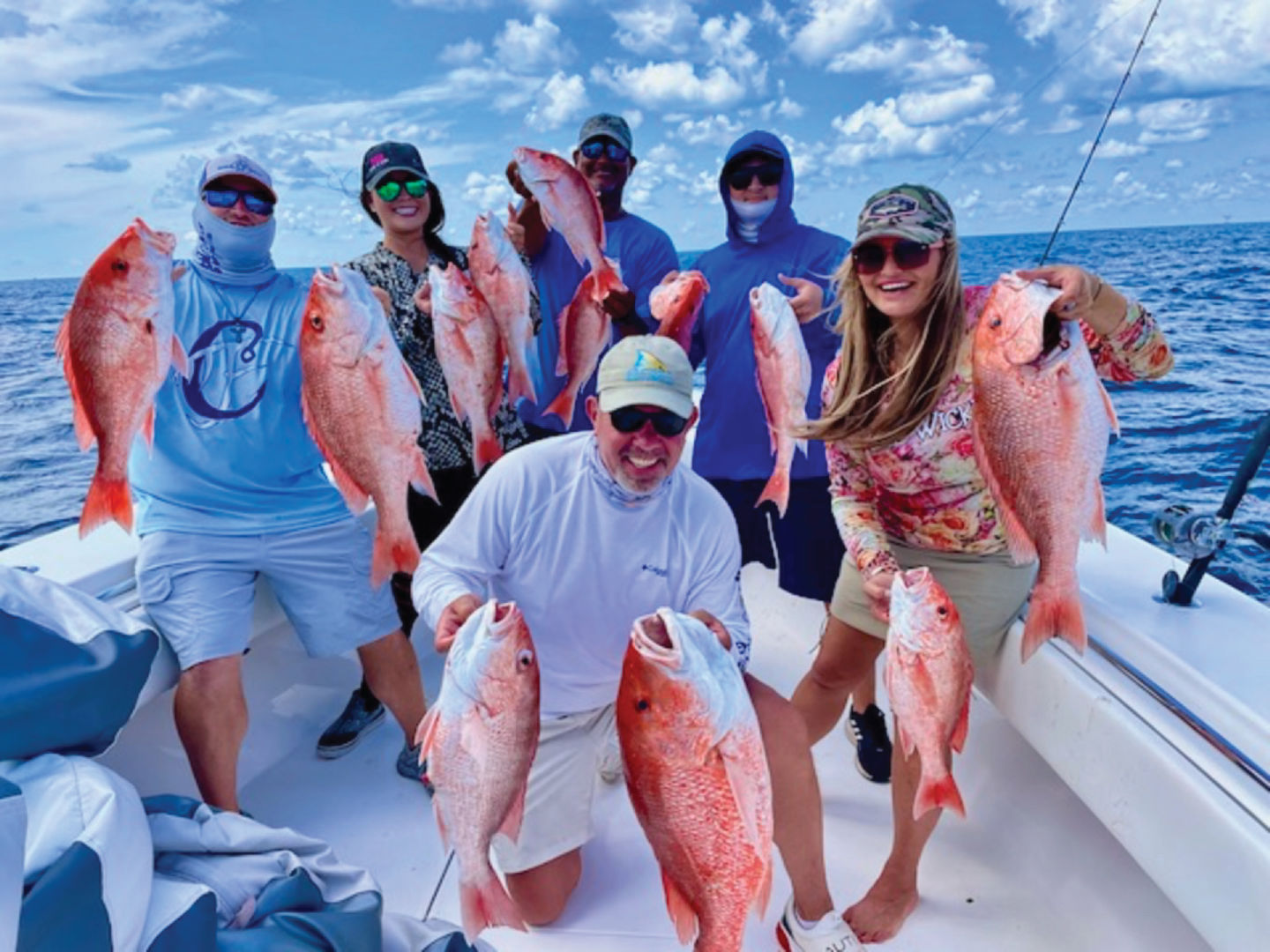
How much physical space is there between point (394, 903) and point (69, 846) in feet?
4.71

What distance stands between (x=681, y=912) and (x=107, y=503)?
180 cm

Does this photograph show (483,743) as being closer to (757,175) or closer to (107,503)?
(107,503)

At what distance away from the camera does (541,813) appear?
97.3 inches

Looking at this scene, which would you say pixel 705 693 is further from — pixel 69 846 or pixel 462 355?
pixel 462 355

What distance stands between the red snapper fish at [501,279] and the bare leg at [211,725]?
1378mm

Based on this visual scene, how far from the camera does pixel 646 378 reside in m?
2.01

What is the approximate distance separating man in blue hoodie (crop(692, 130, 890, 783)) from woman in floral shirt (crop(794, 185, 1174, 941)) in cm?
67

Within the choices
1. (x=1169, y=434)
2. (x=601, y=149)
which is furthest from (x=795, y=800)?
(x=1169, y=434)

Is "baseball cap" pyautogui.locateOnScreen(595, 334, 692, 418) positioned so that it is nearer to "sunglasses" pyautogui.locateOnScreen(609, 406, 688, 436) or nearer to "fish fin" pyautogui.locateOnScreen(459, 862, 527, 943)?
"sunglasses" pyautogui.locateOnScreen(609, 406, 688, 436)

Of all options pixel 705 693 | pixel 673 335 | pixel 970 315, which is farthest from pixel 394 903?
pixel 970 315

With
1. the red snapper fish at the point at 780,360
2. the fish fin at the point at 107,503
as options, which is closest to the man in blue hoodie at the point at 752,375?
the red snapper fish at the point at 780,360

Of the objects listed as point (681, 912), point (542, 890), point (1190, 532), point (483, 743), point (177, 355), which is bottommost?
point (542, 890)

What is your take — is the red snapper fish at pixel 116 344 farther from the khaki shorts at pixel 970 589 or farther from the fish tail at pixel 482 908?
the khaki shorts at pixel 970 589

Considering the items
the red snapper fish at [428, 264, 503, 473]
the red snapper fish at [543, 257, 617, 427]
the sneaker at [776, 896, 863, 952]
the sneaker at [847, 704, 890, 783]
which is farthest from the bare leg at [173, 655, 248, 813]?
the sneaker at [847, 704, 890, 783]
